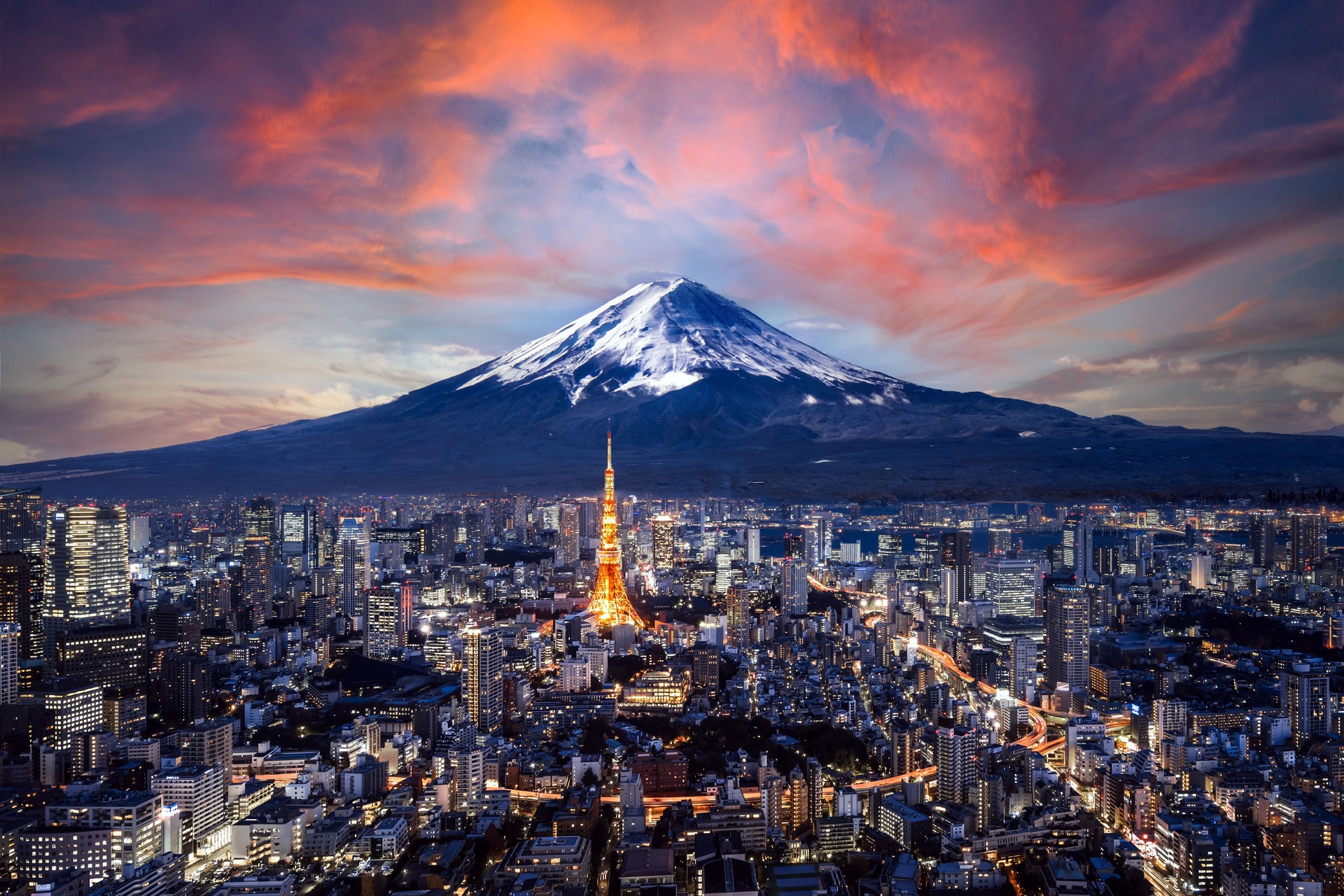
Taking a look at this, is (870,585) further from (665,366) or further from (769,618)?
(665,366)

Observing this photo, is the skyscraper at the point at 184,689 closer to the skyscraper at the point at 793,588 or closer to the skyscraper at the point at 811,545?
the skyscraper at the point at 793,588

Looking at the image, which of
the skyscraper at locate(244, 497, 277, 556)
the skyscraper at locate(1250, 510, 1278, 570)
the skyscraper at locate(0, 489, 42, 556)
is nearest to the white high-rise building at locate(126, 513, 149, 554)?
the skyscraper at locate(0, 489, 42, 556)

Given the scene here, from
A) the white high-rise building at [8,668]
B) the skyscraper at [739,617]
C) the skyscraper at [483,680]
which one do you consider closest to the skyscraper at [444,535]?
the skyscraper at [739,617]

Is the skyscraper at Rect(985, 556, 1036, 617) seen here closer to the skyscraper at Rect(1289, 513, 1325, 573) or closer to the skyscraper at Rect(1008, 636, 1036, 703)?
the skyscraper at Rect(1008, 636, 1036, 703)

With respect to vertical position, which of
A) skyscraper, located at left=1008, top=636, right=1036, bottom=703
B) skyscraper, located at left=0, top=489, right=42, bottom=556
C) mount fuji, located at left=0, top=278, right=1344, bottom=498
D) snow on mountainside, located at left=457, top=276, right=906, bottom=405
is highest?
snow on mountainside, located at left=457, top=276, right=906, bottom=405

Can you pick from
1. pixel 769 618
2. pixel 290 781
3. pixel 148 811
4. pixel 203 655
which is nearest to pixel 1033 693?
pixel 769 618

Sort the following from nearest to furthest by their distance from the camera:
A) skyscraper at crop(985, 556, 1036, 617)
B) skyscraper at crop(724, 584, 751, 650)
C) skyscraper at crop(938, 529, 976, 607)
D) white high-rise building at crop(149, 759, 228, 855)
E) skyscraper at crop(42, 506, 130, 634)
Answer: white high-rise building at crop(149, 759, 228, 855)
skyscraper at crop(42, 506, 130, 634)
skyscraper at crop(724, 584, 751, 650)
skyscraper at crop(985, 556, 1036, 617)
skyscraper at crop(938, 529, 976, 607)
